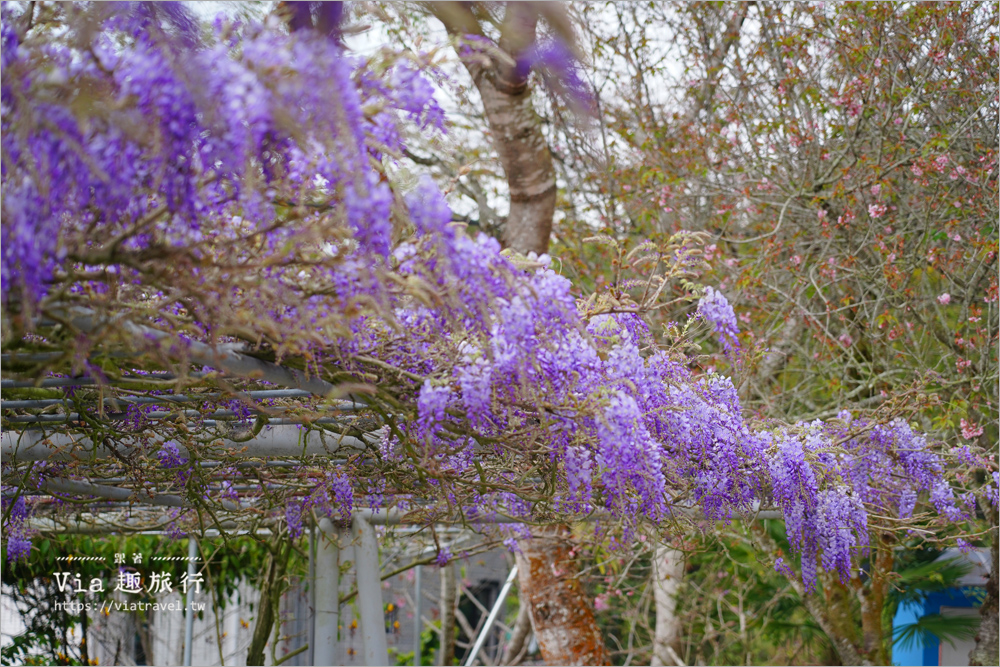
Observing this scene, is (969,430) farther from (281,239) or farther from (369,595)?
(281,239)

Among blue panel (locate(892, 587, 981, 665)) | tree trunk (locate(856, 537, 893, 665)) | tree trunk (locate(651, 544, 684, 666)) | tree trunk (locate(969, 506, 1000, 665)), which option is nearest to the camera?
tree trunk (locate(969, 506, 1000, 665))

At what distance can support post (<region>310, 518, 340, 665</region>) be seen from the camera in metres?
4.43

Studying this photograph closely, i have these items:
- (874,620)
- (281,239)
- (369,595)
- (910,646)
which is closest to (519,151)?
(369,595)

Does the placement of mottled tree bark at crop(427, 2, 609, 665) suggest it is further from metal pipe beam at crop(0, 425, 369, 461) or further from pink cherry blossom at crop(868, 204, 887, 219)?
metal pipe beam at crop(0, 425, 369, 461)

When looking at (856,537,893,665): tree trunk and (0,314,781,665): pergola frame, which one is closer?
(0,314,781,665): pergola frame

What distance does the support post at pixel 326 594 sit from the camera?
14.5 ft

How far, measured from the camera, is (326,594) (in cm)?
451

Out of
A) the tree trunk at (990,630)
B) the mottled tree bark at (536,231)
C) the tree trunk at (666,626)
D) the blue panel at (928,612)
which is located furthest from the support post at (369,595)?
the blue panel at (928,612)

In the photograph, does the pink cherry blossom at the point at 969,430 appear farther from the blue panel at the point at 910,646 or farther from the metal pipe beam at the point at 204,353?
the metal pipe beam at the point at 204,353

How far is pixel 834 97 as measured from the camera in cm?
502

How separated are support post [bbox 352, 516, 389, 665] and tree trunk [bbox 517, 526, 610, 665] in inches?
58.4

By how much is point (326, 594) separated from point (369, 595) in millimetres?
376

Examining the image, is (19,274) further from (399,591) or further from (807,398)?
(399,591)

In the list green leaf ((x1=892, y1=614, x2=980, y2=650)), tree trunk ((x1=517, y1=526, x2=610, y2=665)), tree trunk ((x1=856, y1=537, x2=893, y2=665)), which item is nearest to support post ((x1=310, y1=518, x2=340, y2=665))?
tree trunk ((x1=517, y1=526, x2=610, y2=665))
